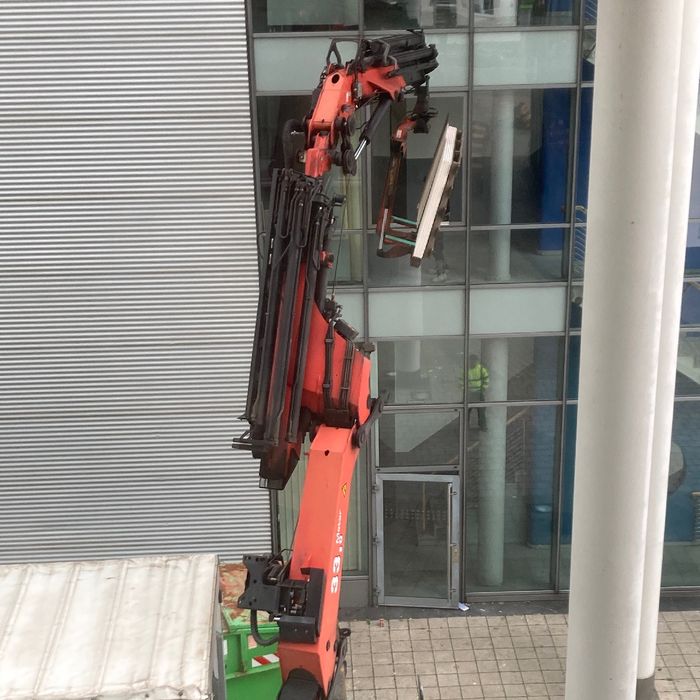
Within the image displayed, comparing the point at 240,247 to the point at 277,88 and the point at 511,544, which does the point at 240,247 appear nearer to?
the point at 277,88

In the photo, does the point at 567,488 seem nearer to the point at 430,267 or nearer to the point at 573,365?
the point at 573,365

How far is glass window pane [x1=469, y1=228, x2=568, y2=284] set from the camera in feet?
39.3

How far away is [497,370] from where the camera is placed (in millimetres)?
12477

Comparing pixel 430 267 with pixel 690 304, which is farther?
pixel 690 304

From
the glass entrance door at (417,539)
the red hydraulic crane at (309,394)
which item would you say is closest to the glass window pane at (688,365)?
the glass entrance door at (417,539)

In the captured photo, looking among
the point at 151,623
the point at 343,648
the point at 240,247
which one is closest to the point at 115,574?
the point at 151,623

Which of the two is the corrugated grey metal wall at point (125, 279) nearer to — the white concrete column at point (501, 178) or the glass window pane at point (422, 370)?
the glass window pane at point (422, 370)

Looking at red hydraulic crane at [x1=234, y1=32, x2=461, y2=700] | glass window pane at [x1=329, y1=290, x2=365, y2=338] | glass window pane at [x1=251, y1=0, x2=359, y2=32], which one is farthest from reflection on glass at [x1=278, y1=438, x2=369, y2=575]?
red hydraulic crane at [x1=234, y1=32, x2=461, y2=700]

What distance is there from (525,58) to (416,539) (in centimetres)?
641

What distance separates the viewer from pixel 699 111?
38.5 feet

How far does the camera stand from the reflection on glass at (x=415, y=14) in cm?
1113

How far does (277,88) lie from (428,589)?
A: 698 centimetres

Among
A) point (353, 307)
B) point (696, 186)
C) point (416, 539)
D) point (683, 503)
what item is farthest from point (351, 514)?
point (696, 186)

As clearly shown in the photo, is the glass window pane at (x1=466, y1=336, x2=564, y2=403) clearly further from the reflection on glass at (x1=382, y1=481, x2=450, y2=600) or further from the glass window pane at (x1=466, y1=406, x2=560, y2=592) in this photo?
the reflection on glass at (x1=382, y1=481, x2=450, y2=600)
